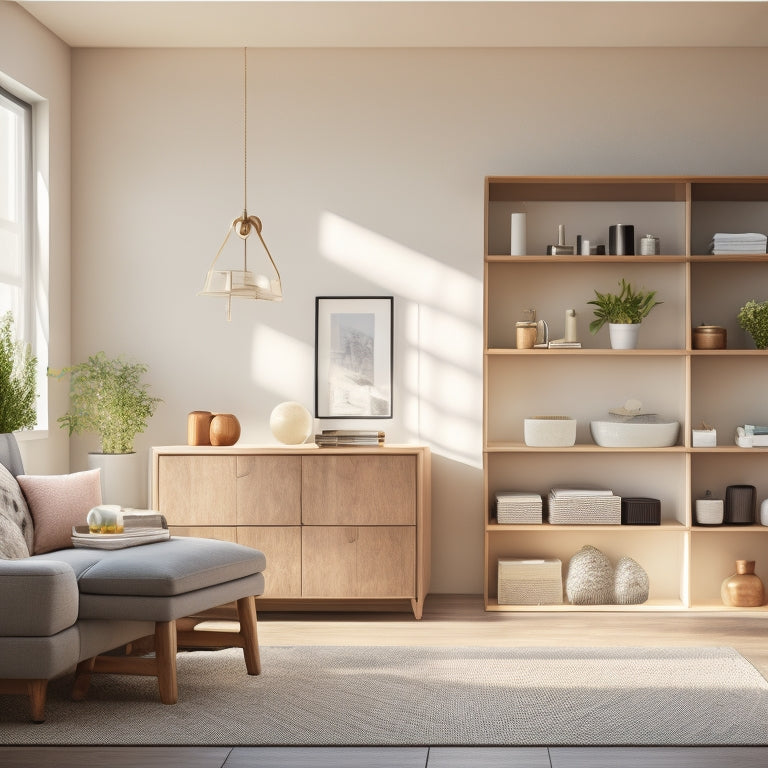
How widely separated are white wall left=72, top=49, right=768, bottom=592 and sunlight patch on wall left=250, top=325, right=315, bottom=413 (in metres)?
0.01

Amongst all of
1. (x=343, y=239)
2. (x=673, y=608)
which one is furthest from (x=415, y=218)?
(x=673, y=608)

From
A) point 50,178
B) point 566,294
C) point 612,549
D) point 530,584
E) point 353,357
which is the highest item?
point 50,178

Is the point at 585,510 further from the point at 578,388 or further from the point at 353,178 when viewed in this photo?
the point at 353,178

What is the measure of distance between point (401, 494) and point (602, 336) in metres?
1.43

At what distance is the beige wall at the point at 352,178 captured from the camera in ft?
16.3

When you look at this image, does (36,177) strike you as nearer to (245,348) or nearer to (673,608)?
(245,348)

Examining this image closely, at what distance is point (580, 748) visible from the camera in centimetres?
276

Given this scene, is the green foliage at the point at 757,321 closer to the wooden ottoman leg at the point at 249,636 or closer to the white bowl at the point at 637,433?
the white bowl at the point at 637,433

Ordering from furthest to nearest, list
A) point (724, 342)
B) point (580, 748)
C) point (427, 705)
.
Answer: point (724, 342) → point (427, 705) → point (580, 748)

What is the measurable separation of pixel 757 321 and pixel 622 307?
26.0 inches

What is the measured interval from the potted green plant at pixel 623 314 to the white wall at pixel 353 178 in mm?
627

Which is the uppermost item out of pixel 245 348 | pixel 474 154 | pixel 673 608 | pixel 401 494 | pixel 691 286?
pixel 474 154

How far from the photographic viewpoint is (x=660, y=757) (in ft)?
8.84

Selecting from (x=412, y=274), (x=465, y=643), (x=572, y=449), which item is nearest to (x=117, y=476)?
(x=412, y=274)
